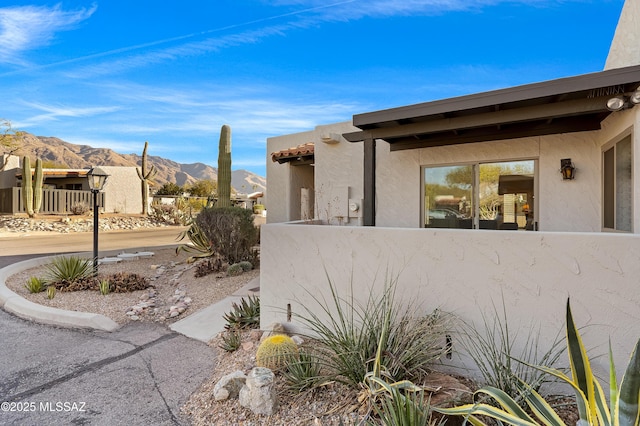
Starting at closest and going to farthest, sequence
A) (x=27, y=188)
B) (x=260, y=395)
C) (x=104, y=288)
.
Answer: (x=260, y=395)
(x=104, y=288)
(x=27, y=188)

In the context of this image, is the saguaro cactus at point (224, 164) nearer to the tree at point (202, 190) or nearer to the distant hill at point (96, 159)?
the tree at point (202, 190)

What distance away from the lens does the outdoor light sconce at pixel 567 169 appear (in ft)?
22.0

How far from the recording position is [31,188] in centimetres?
2342

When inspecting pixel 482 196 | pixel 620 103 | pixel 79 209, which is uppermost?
pixel 620 103

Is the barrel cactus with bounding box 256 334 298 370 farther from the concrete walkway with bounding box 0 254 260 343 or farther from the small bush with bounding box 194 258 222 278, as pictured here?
the small bush with bounding box 194 258 222 278

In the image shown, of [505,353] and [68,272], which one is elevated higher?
[505,353]

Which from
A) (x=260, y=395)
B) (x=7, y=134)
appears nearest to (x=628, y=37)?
Answer: (x=260, y=395)

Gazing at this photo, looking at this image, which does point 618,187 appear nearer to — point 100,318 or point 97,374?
point 97,374

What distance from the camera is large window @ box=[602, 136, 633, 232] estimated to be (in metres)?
5.45

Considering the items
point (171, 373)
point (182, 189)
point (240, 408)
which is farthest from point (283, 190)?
point (182, 189)

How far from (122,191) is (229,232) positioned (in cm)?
2387

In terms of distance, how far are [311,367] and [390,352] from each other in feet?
2.91

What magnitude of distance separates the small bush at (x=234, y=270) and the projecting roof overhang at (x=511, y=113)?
4232 mm

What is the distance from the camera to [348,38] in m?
13.6
